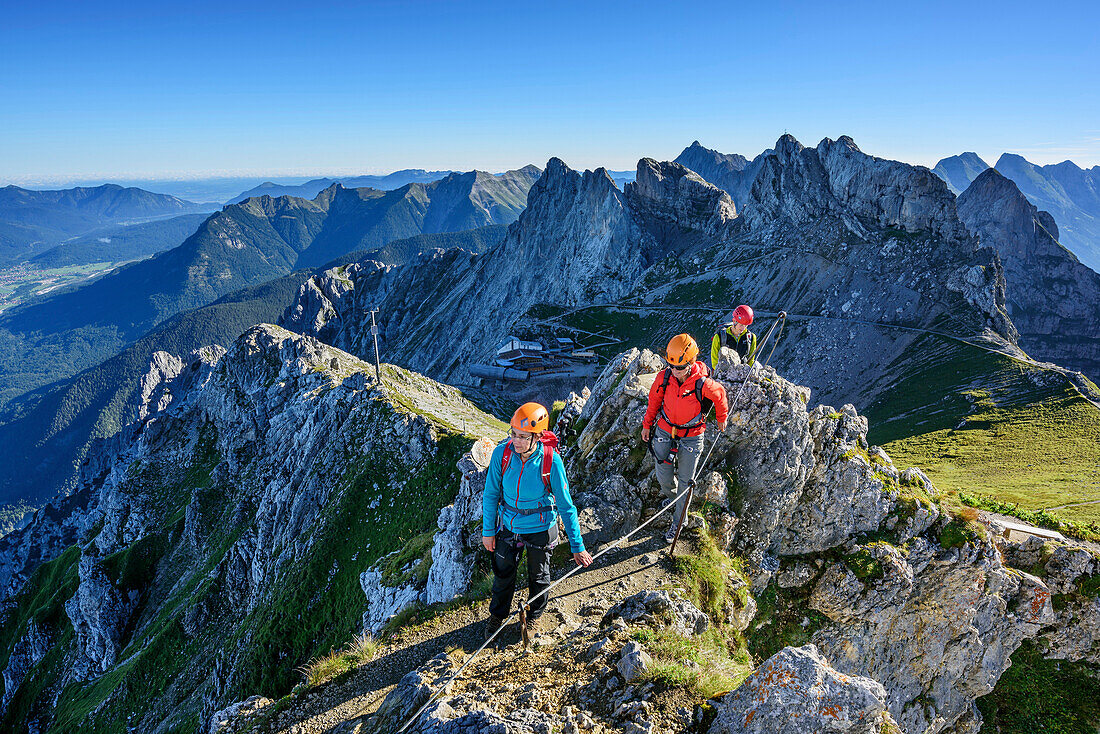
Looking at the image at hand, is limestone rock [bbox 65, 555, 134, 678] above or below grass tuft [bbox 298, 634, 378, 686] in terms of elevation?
below

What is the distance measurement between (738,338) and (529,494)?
44.3 ft

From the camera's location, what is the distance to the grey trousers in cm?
1352

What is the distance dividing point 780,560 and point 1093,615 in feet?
47.2

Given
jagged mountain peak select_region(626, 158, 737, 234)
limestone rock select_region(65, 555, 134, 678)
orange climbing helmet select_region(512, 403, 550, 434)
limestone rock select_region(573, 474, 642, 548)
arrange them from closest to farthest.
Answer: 1. orange climbing helmet select_region(512, 403, 550, 434)
2. limestone rock select_region(573, 474, 642, 548)
3. limestone rock select_region(65, 555, 134, 678)
4. jagged mountain peak select_region(626, 158, 737, 234)

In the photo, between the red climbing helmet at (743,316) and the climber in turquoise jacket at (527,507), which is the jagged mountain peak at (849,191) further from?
the climber in turquoise jacket at (527,507)

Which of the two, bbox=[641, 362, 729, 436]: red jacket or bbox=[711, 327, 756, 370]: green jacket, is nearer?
bbox=[641, 362, 729, 436]: red jacket

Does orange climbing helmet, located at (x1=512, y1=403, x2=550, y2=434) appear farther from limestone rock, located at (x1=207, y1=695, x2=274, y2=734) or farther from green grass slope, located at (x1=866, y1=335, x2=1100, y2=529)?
green grass slope, located at (x1=866, y1=335, x2=1100, y2=529)

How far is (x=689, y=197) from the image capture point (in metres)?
151

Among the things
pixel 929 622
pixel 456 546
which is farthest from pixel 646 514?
pixel 929 622

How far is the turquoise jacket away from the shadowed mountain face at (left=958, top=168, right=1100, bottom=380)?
614 feet

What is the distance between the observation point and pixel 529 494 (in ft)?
32.3

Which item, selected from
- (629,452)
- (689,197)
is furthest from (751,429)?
(689,197)

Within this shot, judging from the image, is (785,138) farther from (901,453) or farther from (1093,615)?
(1093,615)

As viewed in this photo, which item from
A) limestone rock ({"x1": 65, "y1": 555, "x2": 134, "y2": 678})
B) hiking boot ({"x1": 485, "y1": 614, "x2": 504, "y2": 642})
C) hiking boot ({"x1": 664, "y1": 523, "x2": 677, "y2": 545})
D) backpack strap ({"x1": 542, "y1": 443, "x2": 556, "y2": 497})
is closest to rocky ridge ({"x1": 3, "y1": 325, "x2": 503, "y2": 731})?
limestone rock ({"x1": 65, "y1": 555, "x2": 134, "y2": 678})
